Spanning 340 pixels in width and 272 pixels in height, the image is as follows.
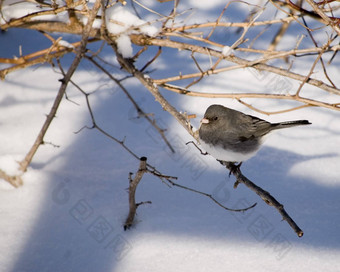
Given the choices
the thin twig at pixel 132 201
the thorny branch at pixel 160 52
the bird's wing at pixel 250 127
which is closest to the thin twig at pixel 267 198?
the thorny branch at pixel 160 52

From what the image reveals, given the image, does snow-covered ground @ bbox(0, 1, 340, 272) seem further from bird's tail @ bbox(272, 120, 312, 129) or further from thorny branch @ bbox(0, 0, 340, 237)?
bird's tail @ bbox(272, 120, 312, 129)

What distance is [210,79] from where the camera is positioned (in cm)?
354

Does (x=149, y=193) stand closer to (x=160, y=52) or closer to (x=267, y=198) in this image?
(x=160, y=52)

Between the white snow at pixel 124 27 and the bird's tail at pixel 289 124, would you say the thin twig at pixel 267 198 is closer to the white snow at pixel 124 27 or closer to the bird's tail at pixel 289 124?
the bird's tail at pixel 289 124

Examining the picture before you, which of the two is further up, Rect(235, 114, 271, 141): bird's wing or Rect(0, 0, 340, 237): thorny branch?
Rect(0, 0, 340, 237): thorny branch

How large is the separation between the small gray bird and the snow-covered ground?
0.48 meters

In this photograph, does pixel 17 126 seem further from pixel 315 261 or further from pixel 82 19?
pixel 315 261

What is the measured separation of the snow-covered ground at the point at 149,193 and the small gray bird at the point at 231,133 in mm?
485

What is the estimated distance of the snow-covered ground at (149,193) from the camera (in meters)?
2.04

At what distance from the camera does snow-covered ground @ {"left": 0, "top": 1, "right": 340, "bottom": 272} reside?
2045mm

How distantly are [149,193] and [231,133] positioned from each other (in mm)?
725

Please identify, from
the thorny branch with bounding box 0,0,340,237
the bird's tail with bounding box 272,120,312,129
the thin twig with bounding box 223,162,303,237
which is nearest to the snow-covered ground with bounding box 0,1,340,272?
the thorny branch with bounding box 0,0,340,237

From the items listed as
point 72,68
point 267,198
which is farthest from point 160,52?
point 267,198

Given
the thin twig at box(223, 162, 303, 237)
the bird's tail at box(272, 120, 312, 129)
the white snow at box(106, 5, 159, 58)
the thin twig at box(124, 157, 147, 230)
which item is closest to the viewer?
the thin twig at box(223, 162, 303, 237)
